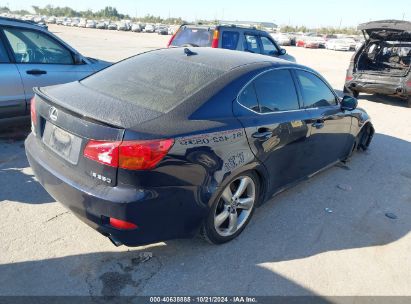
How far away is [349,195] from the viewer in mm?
4281

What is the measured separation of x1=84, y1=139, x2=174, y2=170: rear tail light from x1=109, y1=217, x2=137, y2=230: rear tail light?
15.6 inches

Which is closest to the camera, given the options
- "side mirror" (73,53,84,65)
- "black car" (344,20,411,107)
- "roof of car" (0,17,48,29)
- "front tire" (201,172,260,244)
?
"front tire" (201,172,260,244)

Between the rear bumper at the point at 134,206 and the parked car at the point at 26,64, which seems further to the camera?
the parked car at the point at 26,64

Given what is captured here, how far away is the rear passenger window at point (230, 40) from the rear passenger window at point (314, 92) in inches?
168

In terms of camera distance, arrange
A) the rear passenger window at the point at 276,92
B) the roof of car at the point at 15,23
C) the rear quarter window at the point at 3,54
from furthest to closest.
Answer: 1. the roof of car at the point at 15,23
2. the rear quarter window at the point at 3,54
3. the rear passenger window at the point at 276,92

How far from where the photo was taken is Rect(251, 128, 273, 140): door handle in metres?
2.99

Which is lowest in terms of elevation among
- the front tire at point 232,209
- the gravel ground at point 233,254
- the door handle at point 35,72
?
the gravel ground at point 233,254

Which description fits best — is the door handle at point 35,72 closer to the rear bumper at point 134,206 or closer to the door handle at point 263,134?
the rear bumper at point 134,206

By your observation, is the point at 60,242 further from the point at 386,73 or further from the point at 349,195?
the point at 386,73

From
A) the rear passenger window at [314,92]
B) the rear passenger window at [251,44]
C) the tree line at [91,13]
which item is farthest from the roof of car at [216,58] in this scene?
the tree line at [91,13]

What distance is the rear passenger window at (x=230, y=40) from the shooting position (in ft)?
26.5

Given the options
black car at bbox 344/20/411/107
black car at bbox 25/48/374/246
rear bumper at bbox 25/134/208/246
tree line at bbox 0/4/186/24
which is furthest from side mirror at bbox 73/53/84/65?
tree line at bbox 0/4/186/24

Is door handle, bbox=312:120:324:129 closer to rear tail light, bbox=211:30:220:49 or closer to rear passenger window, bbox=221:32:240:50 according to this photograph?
rear tail light, bbox=211:30:220:49

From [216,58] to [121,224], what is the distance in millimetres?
1876
